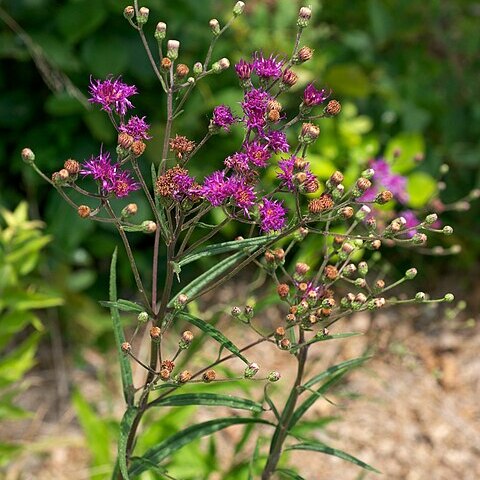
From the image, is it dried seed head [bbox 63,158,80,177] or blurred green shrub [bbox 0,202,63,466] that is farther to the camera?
blurred green shrub [bbox 0,202,63,466]

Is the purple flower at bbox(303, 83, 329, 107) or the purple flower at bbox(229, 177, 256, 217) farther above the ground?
the purple flower at bbox(303, 83, 329, 107)

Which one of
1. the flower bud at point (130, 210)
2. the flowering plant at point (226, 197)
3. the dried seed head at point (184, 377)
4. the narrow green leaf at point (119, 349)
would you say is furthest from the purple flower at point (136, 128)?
the dried seed head at point (184, 377)

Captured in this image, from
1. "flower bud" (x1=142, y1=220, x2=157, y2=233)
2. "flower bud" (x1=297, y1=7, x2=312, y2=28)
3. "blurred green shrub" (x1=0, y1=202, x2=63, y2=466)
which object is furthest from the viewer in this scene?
"blurred green shrub" (x1=0, y1=202, x2=63, y2=466)

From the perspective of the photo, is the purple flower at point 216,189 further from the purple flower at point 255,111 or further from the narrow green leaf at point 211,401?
the narrow green leaf at point 211,401

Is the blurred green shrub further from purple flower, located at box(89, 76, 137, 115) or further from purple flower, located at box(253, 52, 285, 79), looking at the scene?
purple flower, located at box(253, 52, 285, 79)

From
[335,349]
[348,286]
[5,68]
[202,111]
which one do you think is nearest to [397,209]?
[348,286]

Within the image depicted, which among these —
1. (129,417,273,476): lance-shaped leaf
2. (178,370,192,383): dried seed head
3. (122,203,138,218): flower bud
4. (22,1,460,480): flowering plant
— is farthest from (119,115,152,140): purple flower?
(129,417,273,476): lance-shaped leaf

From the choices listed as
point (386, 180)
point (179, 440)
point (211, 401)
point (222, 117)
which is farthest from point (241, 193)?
point (386, 180)
